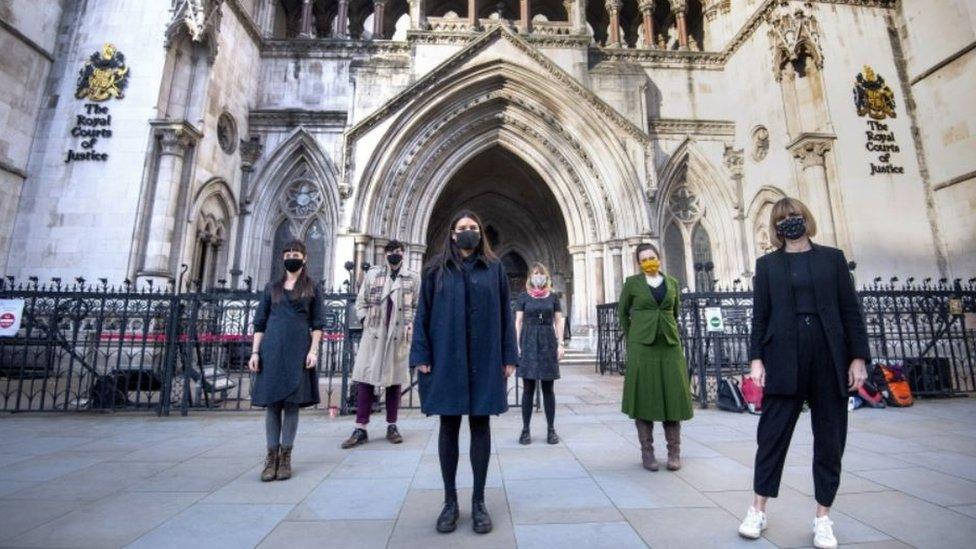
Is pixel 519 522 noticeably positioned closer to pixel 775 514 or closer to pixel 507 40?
pixel 775 514

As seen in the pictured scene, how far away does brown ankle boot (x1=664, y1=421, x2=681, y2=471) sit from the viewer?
3938 millimetres

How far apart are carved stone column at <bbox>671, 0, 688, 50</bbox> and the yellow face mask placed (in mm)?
17726

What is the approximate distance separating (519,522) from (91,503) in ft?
10.3

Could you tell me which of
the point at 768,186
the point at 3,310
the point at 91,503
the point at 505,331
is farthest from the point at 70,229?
the point at 768,186

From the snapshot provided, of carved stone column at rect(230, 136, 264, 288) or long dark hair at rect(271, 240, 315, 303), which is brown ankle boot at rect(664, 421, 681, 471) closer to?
long dark hair at rect(271, 240, 315, 303)

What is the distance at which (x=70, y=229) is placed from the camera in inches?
419

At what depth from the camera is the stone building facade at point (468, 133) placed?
1102 cm

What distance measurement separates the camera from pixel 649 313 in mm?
4203

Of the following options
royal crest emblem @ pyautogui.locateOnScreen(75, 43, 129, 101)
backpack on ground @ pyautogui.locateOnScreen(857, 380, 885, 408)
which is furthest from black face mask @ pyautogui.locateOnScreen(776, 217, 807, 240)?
royal crest emblem @ pyautogui.locateOnScreen(75, 43, 129, 101)

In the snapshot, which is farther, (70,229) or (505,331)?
(70,229)

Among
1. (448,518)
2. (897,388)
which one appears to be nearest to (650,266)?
(448,518)

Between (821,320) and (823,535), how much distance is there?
123cm

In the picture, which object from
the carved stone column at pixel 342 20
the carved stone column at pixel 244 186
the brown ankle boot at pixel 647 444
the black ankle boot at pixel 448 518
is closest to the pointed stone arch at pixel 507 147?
the carved stone column at pixel 244 186

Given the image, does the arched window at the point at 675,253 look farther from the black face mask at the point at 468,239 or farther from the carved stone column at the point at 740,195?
A: the black face mask at the point at 468,239
